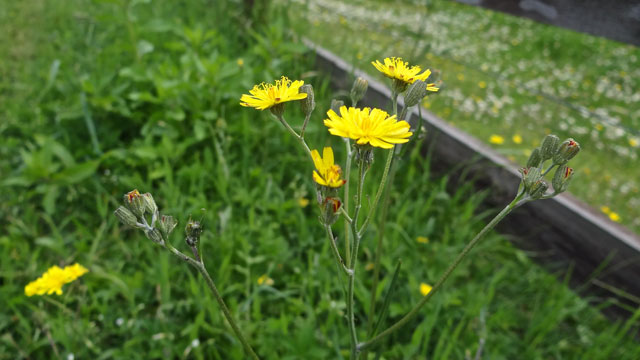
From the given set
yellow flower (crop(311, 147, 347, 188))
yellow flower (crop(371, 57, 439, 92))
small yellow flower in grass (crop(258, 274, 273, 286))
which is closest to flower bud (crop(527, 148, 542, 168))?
yellow flower (crop(371, 57, 439, 92))

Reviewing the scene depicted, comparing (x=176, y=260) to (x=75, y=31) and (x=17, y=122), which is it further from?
(x=75, y=31)

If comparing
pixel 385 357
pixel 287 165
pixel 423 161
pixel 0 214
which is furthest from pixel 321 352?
pixel 0 214

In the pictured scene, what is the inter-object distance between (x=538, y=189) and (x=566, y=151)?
0.11m

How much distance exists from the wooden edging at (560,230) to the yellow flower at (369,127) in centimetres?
65

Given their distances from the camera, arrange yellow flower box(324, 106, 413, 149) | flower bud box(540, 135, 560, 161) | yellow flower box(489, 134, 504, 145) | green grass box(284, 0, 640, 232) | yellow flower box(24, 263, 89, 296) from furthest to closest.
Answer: yellow flower box(489, 134, 504, 145) → green grass box(284, 0, 640, 232) → yellow flower box(24, 263, 89, 296) → flower bud box(540, 135, 560, 161) → yellow flower box(324, 106, 413, 149)

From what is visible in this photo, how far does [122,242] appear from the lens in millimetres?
1669

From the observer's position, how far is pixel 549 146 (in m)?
0.76

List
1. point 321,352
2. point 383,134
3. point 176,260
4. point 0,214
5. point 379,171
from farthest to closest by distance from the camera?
1. point 379,171
2. point 0,214
3. point 176,260
4. point 321,352
5. point 383,134

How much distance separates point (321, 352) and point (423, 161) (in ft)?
4.00

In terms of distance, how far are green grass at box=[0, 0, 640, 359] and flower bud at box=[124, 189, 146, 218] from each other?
703mm

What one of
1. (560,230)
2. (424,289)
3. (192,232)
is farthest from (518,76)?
(192,232)

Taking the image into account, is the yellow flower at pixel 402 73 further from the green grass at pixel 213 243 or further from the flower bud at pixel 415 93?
the green grass at pixel 213 243

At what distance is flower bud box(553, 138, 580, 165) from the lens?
0.74 metres

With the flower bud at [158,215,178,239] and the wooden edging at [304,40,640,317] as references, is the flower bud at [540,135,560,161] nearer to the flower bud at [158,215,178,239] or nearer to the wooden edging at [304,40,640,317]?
the wooden edging at [304,40,640,317]
